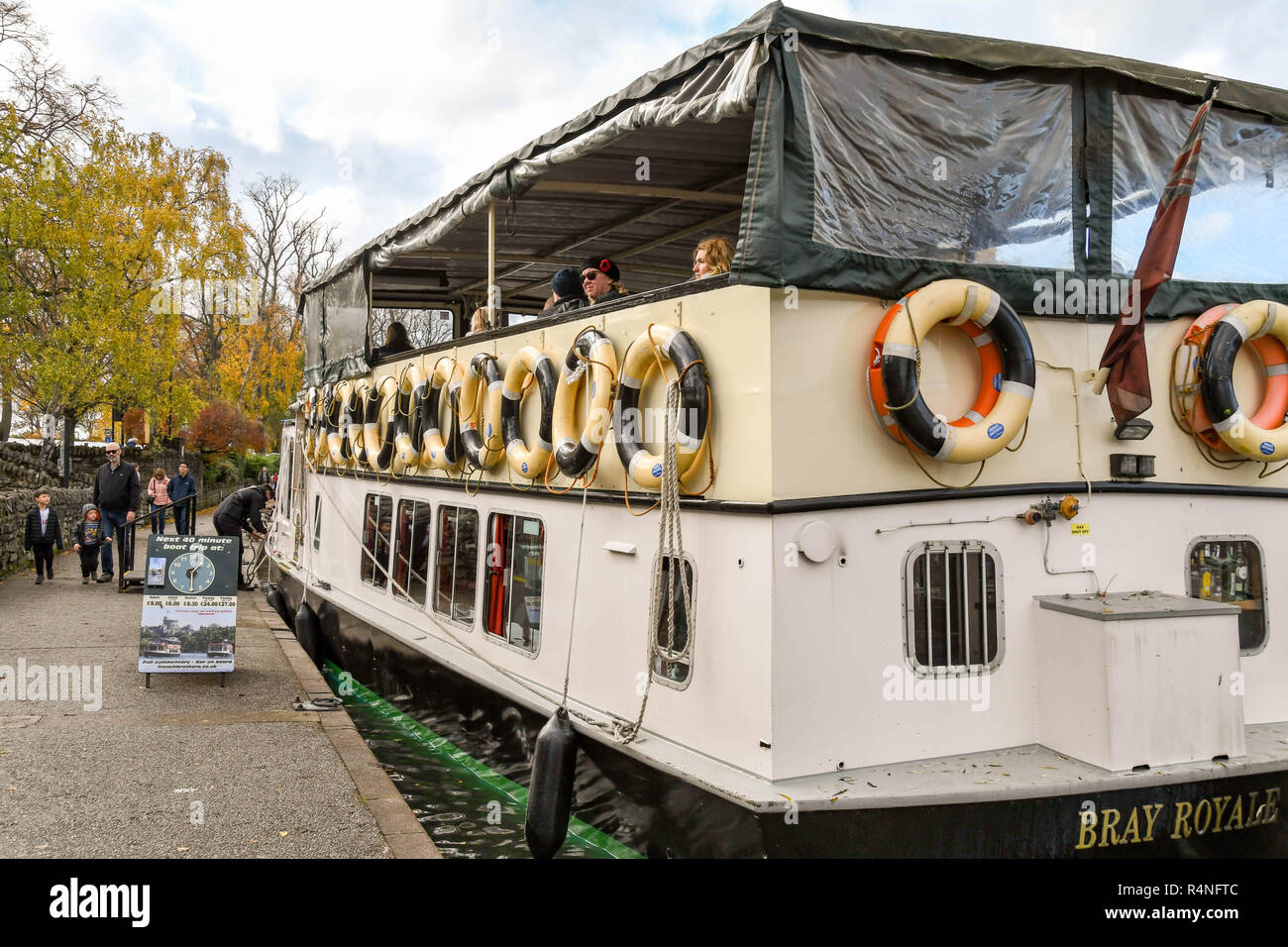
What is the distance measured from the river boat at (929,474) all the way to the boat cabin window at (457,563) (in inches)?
67.5

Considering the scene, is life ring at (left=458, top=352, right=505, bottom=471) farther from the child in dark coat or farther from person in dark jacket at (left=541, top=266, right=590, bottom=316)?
the child in dark coat

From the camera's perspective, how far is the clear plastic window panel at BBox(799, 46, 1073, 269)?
4969 millimetres

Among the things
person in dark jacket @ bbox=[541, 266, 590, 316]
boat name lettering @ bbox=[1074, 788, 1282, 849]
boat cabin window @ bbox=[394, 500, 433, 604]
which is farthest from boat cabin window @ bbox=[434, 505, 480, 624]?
boat name lettering @ bbox=[1074, 788, 1282, 849]

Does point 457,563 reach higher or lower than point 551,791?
higher

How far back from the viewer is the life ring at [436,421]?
27.5 feet

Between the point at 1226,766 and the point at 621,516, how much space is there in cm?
342

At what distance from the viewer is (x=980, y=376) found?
525cm

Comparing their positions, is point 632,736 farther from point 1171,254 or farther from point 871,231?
point 1171,254

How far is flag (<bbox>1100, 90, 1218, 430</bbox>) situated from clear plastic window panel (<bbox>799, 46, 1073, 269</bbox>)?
0.44 meters

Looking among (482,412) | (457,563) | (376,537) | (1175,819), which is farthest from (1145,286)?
(376,537)

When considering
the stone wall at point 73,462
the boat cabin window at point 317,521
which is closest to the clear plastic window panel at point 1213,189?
the boat cabin window at point 317,521

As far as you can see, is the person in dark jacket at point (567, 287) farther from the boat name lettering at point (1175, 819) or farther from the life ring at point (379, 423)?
the boat name lettering at point (1175, 819)

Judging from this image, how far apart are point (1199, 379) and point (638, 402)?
319 cm

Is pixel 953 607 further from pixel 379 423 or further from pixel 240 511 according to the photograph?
pixel 240 511
